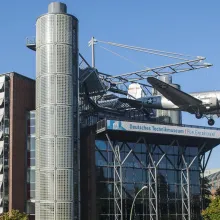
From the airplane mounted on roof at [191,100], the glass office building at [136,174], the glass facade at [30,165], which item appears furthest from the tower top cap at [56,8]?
the airplane mounted on roof at [191,100]

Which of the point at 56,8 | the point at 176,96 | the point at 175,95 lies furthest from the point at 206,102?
the point at 56,8

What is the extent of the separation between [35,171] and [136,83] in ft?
89.4

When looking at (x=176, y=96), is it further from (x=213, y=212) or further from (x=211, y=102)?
(x=213, y=212)

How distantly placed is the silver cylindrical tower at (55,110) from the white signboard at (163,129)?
284 inches

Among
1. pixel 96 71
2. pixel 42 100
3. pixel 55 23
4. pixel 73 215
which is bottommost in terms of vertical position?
pixel 73 215

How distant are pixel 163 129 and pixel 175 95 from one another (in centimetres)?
684

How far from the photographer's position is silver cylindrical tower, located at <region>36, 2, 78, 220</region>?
67750 millimetres

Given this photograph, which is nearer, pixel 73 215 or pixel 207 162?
pixel 73 215

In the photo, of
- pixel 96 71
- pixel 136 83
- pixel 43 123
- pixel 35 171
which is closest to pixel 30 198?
pixel 35 171

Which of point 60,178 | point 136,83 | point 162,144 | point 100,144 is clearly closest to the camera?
point 60,178

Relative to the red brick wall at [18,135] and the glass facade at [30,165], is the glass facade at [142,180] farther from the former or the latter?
the red brick wall at [18,135]

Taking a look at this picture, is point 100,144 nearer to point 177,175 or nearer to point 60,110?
point 60,110

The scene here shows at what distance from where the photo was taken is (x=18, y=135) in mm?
71500

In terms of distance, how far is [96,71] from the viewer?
7831 centimetres
